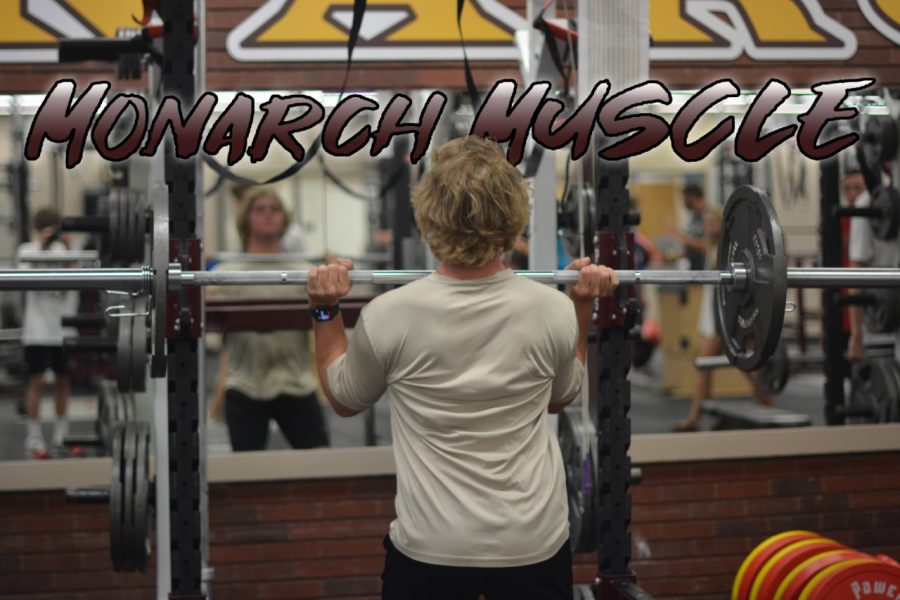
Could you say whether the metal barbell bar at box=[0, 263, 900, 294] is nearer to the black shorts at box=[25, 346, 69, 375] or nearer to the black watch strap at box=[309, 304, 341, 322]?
the black watch strap at box=[309, 304, 341, 322]

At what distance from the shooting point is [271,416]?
435 centimetres

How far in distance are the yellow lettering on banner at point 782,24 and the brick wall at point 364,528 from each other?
1.75m

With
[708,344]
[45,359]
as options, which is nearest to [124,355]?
[45,359]

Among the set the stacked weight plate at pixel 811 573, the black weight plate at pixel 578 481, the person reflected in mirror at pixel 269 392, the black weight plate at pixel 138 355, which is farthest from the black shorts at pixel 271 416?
the stacked weight plate at pixel 811 573

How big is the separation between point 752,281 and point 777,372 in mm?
2970

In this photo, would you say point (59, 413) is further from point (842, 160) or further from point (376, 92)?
point (842, 160)

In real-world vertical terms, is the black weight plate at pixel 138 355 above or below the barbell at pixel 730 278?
below

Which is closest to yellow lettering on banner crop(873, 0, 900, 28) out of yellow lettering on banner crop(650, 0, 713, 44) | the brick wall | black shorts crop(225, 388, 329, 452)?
yellow lettering on banner crop(650, 0, 713, 44)

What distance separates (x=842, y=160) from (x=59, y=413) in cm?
421

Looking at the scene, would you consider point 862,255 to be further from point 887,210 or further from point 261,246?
point 261,246

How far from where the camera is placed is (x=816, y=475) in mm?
4414

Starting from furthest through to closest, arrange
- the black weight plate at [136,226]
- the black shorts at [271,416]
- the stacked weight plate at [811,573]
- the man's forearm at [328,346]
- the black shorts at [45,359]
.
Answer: the black shorts at [45,359] < the black shorts at [271,416] < the black weight plate at [136,226] < the stacked weight plate at [811,573] < the man's forearm at [328,346]

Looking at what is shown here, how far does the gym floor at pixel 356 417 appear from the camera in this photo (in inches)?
Result: 253

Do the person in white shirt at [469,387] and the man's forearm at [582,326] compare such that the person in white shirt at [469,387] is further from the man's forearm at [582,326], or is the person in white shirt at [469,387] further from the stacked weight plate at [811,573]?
the stacked weight plate at [811,573]
